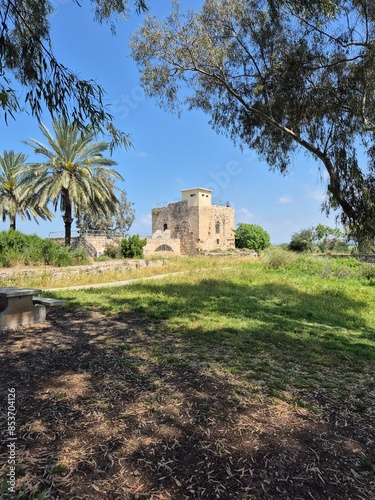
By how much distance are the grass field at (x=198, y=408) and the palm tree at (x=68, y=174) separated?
13.0m

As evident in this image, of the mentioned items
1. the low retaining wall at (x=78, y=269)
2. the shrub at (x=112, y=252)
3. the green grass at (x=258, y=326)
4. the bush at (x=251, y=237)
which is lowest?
the green grass at (x=258, y=326)

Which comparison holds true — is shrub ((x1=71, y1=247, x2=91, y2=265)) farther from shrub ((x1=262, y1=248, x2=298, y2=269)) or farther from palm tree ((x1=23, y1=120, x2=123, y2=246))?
shrub ((x1=262, y1=248, x2=298, y2=269))

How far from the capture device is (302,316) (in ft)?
22.0

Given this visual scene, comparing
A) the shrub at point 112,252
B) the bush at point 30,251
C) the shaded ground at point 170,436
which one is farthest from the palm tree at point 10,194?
the shaded ground at point 170,436

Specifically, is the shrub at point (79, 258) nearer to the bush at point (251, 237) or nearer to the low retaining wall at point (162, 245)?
the low retaining wall at point (162, 245)

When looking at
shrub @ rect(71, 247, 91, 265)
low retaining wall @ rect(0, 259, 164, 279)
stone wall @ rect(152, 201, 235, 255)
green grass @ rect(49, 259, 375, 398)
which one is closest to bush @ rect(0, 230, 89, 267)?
shrub @ rect(71, 247, 91, 265)

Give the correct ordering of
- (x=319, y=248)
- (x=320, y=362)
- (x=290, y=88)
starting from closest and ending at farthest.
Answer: (x=320, y=362)
(x=290, y=88)
(x=319, y=248)

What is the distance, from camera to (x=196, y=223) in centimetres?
3466

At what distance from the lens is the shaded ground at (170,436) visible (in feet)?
5.62

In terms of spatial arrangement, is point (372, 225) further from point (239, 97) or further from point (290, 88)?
point (239, 97)

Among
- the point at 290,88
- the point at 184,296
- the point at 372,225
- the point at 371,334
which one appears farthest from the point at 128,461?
the point at 184,296

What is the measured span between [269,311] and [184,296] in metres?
2.13

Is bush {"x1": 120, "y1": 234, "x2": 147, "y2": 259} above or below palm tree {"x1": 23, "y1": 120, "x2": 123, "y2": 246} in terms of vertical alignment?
below

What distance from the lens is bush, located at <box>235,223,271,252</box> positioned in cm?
3831
